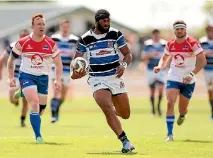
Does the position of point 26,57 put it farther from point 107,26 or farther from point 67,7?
point 67,7

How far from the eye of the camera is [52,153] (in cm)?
1543

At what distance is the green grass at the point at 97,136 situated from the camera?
15672 millimetres

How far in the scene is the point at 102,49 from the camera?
16.0 m

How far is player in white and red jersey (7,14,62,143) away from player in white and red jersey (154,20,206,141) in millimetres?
2330

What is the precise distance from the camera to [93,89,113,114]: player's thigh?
15758mm

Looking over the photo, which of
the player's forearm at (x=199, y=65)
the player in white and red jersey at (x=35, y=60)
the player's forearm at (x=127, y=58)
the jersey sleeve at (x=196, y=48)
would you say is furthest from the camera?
the jersey sleeve at (x=196, y=48)

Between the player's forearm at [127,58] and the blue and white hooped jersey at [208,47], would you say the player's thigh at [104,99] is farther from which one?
the blue and white hooped jersey at [208,47]

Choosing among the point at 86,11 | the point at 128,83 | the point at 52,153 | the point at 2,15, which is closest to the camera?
the point at 52,153

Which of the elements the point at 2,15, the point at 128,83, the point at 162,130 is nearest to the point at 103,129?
the point at 162,130

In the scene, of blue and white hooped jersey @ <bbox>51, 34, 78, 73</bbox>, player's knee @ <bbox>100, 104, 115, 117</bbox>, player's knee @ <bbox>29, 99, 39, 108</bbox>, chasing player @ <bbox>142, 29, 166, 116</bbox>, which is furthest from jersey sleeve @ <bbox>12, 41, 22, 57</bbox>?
chasing player @ <bbox>142, 29, 166, 116</bbox>

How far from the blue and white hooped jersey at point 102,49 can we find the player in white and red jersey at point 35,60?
6.61 feet

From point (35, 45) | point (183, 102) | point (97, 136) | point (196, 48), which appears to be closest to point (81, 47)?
point (35, 45)

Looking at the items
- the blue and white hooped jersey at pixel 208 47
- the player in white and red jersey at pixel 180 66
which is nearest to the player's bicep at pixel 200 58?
the player in white and red jersey at pixel 180 66

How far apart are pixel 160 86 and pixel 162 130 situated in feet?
23.1
